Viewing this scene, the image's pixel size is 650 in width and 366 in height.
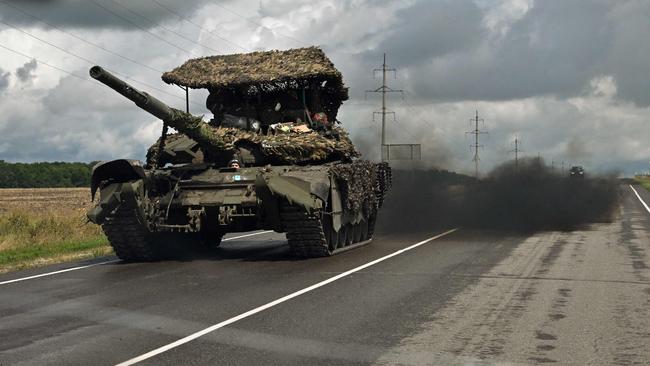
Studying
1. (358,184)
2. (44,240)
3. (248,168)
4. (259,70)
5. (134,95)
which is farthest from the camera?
(44,240)

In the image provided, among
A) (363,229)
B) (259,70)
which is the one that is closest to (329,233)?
(363,229)

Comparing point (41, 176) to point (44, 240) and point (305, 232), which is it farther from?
point (305, 232)

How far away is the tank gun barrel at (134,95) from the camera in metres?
12.1

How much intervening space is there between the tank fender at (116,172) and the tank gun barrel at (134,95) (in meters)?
1.26


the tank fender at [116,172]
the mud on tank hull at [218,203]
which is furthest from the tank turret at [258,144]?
the tank fender at [116,172]

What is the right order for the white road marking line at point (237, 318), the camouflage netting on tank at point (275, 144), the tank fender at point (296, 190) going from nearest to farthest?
1. the white road marking line at point (237, 318)
2. the tank fender at point (296, 190)
3. the camouflage netting on tank at point (275, 144)

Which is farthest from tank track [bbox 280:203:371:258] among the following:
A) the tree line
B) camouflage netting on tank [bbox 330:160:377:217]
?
the tree line

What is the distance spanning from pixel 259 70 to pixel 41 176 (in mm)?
104620

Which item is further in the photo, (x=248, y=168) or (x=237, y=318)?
(x=248, y=168)

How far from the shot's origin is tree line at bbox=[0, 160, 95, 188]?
365 ft

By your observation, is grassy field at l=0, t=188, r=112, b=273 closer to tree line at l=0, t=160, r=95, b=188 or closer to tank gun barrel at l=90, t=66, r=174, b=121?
tank gun barrel at l=90, t=66, r=174, b=121

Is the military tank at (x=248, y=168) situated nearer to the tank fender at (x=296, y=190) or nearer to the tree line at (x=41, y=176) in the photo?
the tank fender at (x=296, y=190)

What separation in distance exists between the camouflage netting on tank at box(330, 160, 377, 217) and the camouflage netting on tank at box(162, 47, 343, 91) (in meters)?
2.01

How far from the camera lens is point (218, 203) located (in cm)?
1410
